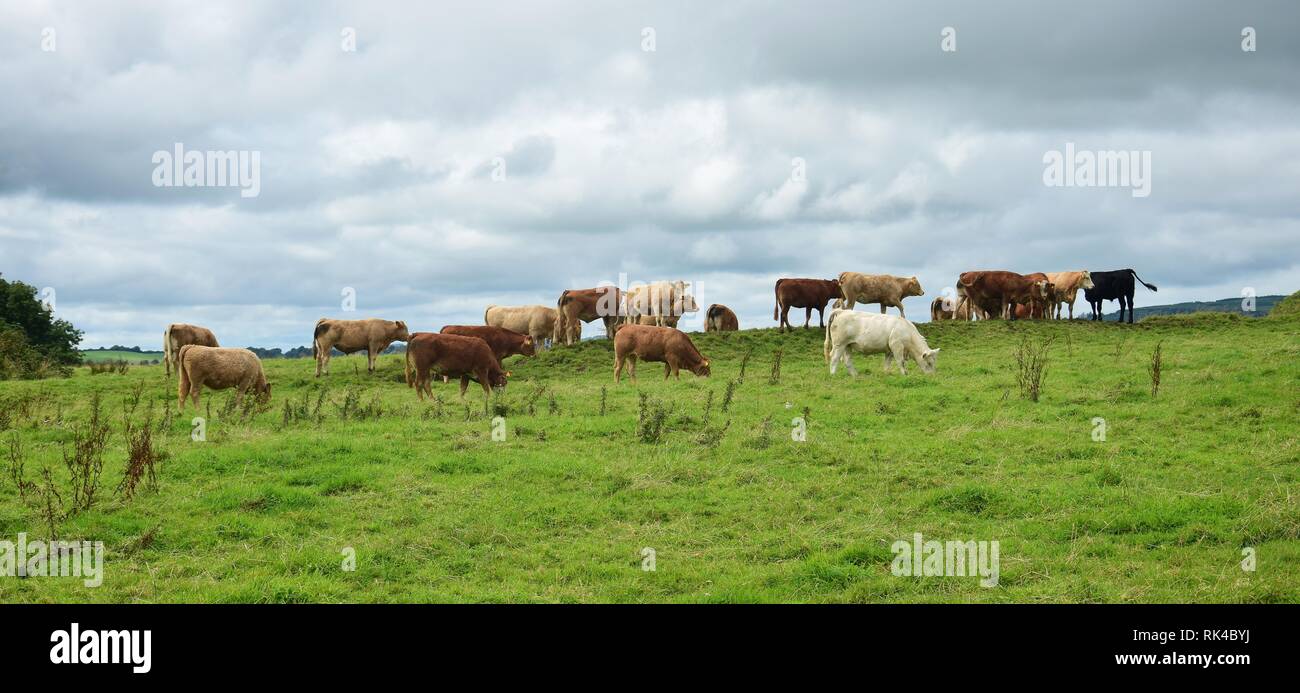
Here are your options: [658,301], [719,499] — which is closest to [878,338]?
[719,499]

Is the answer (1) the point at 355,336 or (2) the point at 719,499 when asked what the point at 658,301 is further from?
(2) the point at 719,499

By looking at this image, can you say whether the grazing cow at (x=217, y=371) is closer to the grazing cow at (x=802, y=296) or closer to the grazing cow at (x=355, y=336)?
the grazing cow at (x=355, y=336)

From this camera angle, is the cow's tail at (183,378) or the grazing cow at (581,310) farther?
the grazing cow at (581,310)

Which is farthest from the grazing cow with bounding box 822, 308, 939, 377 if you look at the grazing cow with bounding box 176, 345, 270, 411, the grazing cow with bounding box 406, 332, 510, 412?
the grazing cow with bounding box 176, 345, 270, 411

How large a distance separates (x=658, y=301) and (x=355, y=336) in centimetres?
1153

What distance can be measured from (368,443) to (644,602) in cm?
711

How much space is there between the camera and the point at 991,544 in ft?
31.8

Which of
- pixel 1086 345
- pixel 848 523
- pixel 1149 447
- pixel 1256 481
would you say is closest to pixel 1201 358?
pixel 1086 345

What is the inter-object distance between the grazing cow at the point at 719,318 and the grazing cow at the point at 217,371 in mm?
21603

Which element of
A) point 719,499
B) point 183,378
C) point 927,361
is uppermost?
point 927,361

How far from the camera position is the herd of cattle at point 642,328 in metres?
22.0

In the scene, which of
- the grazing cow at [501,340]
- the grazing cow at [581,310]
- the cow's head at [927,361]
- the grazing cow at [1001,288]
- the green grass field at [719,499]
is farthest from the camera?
the grazing cow at [1001,288]

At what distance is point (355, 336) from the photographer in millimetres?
32250

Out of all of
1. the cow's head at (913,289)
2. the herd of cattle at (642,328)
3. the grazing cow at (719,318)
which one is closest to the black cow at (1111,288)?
the herd of cattle at (642,328)
